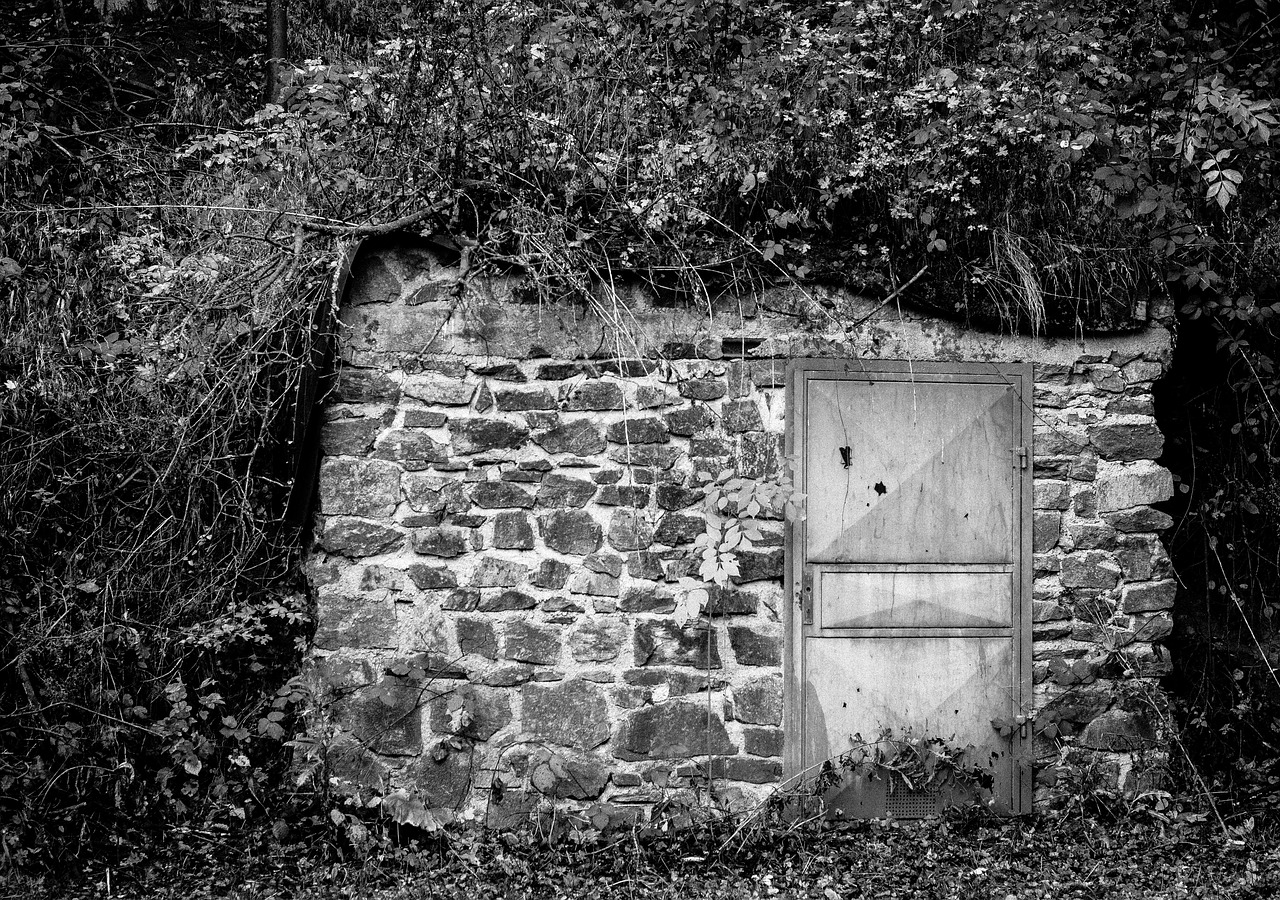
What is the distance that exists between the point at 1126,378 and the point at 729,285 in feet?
6.35

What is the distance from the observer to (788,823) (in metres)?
3.77

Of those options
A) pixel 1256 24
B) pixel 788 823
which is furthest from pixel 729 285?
pixel 1256 24

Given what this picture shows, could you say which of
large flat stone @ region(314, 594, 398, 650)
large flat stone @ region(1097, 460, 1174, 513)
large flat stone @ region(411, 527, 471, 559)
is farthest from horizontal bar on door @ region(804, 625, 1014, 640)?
large flat stone @ region(314, 594, 398, 650)

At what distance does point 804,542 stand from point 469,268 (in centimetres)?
190

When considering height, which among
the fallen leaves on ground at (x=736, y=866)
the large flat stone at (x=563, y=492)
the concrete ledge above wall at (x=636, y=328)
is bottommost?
the fallen leaves on ground at (x=736, y=866)

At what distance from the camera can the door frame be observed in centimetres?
382

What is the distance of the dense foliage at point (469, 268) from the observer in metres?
3.72

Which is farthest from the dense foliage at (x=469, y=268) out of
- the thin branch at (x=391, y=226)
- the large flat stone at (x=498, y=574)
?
the large flat stone at (x=498, y=574)

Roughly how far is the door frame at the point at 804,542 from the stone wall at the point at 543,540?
6 centimetres

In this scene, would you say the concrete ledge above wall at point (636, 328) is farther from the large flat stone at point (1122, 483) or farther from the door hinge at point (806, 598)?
the door hinge at point (806, 598)

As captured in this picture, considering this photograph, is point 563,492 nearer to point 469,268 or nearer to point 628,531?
point 628,531

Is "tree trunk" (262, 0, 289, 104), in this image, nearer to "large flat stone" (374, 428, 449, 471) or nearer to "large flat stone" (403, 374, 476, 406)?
"large flat stone" (403, 374, 476, 406)

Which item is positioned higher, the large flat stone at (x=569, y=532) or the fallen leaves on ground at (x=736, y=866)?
the large flat stone at (x=569, y=532)

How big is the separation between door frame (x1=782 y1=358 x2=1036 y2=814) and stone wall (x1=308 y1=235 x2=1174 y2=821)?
0.19ft
